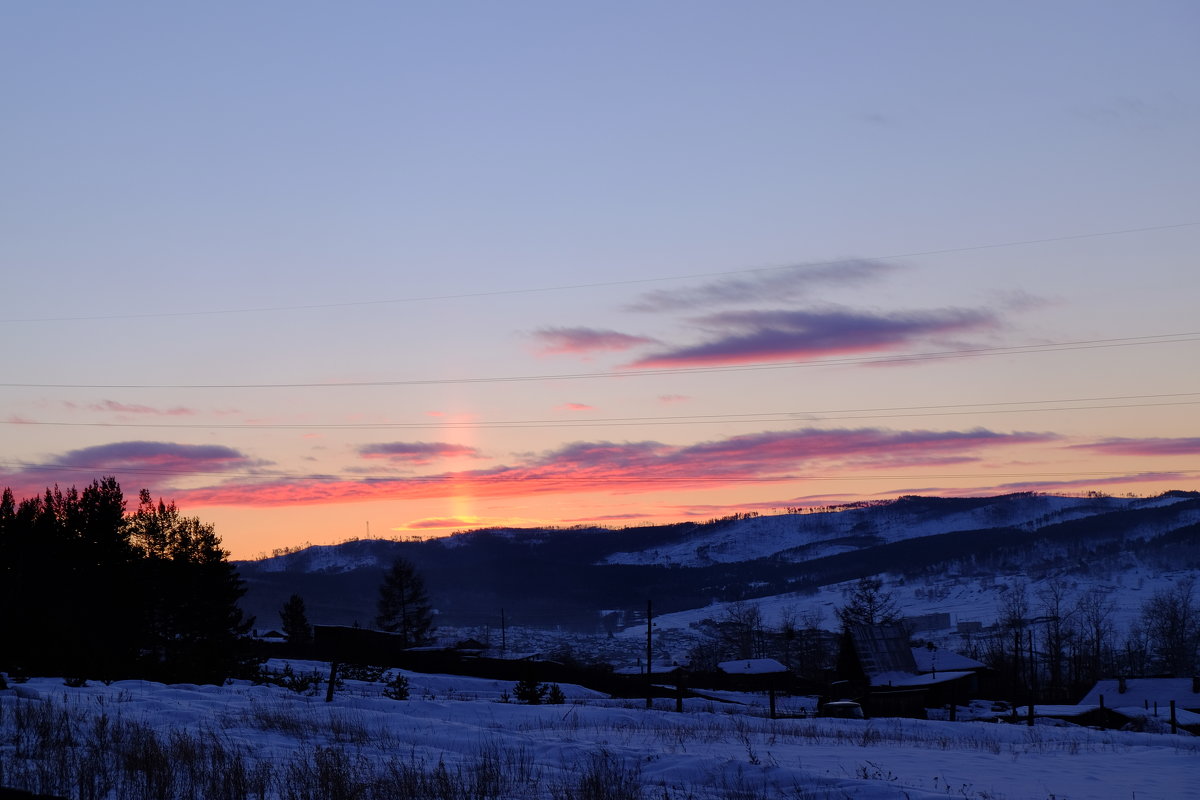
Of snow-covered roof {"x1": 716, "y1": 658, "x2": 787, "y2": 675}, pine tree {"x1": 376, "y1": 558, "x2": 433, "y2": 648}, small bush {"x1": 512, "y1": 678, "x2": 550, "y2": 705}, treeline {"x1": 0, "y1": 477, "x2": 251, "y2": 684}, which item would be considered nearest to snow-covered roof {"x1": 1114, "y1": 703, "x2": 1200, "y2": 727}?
snow-covered roof {"x1": 716, "y1": 658, "x2": 787, "y2": 675}

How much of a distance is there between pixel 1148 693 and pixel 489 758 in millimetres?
74239

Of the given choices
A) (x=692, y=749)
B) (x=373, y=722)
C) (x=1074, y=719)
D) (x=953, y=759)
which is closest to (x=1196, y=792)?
(x=953, y=759)

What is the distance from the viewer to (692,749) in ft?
70.5

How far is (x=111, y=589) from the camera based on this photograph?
66.1 metres

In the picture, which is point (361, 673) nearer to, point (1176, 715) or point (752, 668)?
point (752, 668)

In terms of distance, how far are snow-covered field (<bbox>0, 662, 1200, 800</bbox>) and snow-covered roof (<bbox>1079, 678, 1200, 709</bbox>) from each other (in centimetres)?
5133

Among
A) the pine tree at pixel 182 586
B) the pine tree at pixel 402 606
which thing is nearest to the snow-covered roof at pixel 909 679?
the pine tree at pixel 182 586

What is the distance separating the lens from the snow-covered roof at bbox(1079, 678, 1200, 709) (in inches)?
2914

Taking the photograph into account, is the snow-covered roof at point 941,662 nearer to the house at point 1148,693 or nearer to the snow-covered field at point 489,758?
the house at point 1148,693

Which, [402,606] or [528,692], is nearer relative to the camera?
[528,692]

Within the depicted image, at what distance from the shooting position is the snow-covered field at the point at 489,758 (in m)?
14.2

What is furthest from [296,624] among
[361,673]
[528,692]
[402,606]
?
[528,692]

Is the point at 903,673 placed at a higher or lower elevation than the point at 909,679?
higher

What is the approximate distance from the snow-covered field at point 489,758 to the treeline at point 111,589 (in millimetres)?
21943
